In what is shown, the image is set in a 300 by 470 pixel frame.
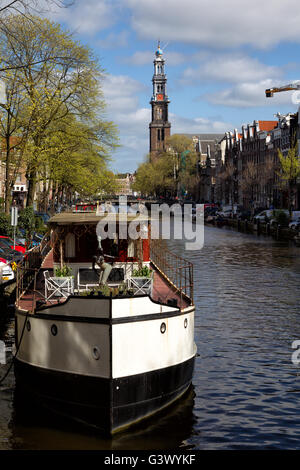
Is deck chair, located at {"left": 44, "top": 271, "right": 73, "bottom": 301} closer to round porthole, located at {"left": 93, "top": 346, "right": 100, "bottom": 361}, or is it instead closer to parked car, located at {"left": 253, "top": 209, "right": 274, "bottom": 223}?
round porthole, located at {"left": 93, "top": 346, "right": 100, "bottom": 361}

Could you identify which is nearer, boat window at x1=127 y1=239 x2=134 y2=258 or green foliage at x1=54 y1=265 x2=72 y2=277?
green foliage at x1=54 y1=265 x2=72 y2=277

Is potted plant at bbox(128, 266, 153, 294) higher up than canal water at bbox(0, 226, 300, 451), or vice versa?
potted plant at bbox(128, 266, 153, 294)

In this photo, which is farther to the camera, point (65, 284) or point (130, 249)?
point (130, 249)

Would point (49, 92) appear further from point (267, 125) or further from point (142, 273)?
point (267, 125)

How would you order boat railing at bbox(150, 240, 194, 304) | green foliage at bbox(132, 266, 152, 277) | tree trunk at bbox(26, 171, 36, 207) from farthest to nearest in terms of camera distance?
1. tree trunk at bbox(26, 171, 36, 207)
2. boat railing at bbox(150, 240, 194, 304)
3. green foliage at bbox(132, 266, 152, 277)

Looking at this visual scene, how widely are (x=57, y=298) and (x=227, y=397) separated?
197 inches

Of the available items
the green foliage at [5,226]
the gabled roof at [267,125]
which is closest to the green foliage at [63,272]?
the green foliage at [5,226]

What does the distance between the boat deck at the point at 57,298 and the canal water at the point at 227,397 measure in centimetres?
216

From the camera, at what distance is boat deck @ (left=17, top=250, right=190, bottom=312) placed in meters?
15.9

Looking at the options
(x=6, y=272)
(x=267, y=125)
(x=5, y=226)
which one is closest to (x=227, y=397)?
(x=6, y=272)

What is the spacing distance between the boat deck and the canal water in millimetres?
2162

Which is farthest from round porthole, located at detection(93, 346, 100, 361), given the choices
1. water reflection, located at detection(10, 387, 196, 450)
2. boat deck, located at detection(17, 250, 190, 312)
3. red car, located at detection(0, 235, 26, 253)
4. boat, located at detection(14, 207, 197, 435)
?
red car, located at detection(0, 235, 26, 253)

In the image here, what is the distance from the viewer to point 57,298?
16.6 m

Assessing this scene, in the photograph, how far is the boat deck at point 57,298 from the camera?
52.3 ft
